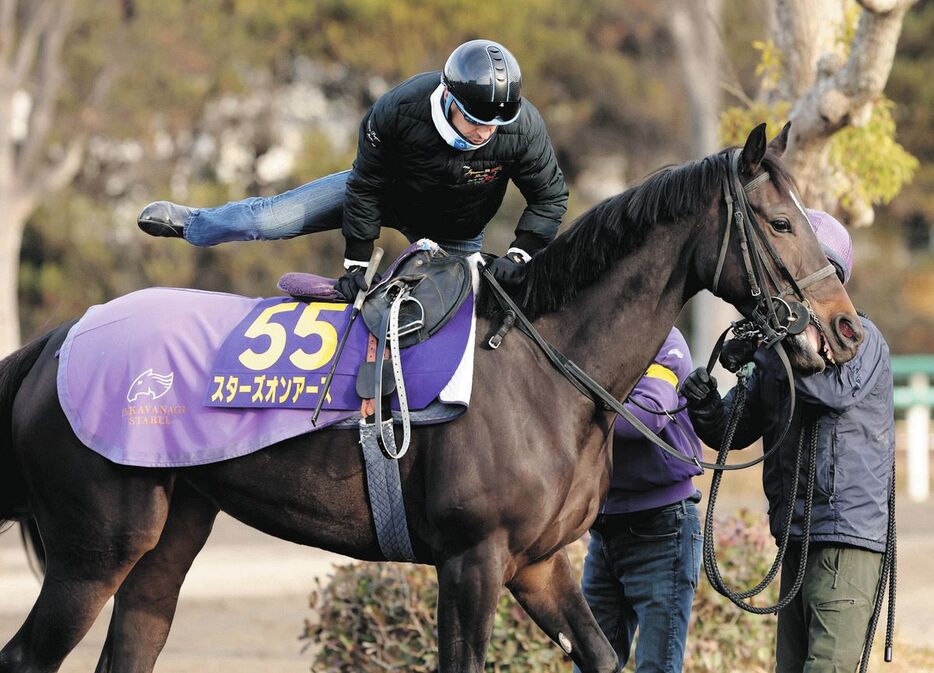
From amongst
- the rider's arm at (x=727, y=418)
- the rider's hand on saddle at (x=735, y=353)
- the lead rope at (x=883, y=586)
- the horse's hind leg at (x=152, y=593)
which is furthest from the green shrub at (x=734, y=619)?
the horse's hind leg at (x=152, y=593)

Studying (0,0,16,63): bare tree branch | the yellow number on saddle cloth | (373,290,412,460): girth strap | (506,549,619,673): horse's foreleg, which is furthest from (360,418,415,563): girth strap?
(0,0,16,63): bare tree branch

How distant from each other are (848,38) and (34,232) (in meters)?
16.2

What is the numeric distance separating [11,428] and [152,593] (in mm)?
763

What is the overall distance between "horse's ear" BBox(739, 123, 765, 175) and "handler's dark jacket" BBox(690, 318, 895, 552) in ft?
2.06

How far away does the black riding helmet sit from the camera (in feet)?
13.1

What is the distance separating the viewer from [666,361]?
15.0 feet

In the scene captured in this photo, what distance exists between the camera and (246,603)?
829 cm

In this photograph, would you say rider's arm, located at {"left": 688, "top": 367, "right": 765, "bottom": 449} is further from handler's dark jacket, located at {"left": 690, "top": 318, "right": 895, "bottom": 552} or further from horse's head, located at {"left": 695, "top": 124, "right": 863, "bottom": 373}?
horse's head, located at {"left": 695, "top": 124, "right": 863, "bottom": 373}

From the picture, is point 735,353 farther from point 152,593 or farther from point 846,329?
point 152,593

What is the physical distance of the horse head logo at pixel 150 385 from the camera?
4.21 m

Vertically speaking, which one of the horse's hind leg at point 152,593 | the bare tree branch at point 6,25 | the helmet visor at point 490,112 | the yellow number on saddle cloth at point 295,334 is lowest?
the horse's hind leg at point 152,593

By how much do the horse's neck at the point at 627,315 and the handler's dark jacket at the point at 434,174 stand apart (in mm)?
416

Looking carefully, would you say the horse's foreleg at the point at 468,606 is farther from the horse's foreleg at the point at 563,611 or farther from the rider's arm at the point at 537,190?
the rider's arm at the point at 537,190

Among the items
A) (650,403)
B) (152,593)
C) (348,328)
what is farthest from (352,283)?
(152,593)
